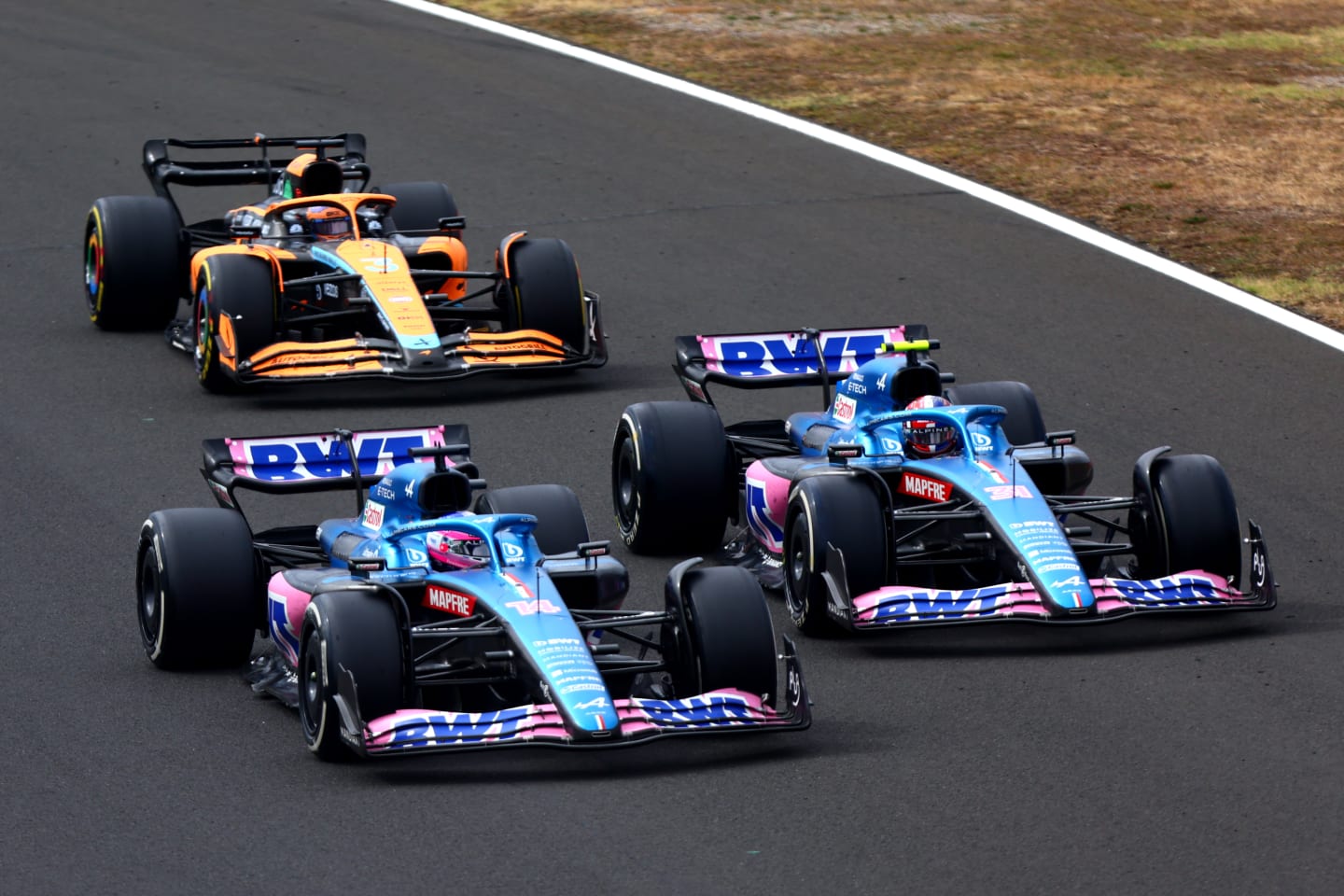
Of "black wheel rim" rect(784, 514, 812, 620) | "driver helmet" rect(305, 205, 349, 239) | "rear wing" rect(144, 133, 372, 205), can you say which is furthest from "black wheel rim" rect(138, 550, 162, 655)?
"rear wing" rect(144, 133, 372, 205)

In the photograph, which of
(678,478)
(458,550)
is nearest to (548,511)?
(458,550)

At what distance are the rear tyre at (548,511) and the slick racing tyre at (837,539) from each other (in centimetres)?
109

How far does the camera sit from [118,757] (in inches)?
405

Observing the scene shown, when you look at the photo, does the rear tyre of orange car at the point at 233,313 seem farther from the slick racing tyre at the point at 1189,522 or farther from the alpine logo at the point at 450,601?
the slick racing tyre at the point at 1189,522

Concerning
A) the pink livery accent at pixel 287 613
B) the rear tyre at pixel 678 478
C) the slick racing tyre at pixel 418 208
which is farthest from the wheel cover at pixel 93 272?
the pink livery accent at pixel 287 613

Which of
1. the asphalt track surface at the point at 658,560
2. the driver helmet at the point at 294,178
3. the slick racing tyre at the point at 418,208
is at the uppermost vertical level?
the driver helmet at the point at 294,178

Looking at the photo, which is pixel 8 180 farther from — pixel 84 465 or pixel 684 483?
pixel 684 483

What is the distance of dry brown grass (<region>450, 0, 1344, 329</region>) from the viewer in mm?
21516

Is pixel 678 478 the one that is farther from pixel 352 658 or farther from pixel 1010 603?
pixel 352 658

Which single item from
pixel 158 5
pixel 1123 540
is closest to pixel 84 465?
pixel 1123 540

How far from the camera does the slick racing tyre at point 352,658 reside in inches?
385

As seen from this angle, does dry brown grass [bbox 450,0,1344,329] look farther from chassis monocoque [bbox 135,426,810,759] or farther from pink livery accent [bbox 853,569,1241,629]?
chassis monocoque [bbox 135,426,810,759]

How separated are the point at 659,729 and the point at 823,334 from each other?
497cm

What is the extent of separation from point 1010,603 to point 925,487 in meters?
1.13
